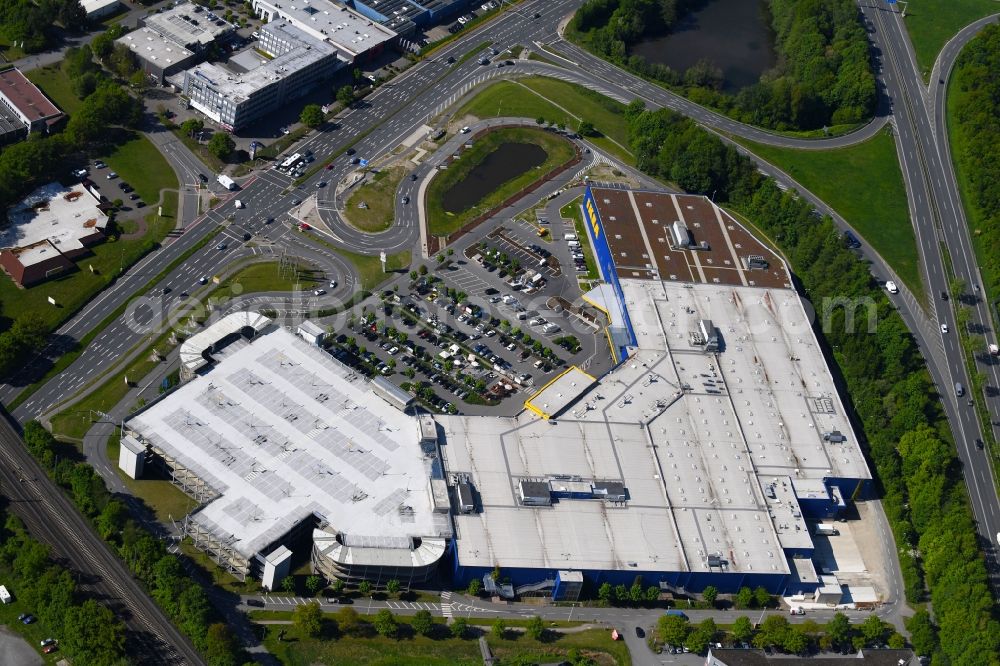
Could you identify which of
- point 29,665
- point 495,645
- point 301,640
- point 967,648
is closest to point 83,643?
point 29,665

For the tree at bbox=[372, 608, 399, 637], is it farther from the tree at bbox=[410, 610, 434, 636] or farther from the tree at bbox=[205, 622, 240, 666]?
the tree at bbox=[205, 622, 240, 666]

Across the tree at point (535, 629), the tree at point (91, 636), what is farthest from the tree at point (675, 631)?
the tree at point (91, 636)

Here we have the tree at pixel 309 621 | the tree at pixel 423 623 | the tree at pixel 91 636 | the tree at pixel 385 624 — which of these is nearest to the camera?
the tree at pixel 91 636

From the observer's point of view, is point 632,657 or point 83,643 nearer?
point 83,643

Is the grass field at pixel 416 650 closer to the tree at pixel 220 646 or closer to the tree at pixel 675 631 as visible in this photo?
the tree at pixel 675 631

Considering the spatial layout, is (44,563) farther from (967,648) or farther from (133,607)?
(967,648)

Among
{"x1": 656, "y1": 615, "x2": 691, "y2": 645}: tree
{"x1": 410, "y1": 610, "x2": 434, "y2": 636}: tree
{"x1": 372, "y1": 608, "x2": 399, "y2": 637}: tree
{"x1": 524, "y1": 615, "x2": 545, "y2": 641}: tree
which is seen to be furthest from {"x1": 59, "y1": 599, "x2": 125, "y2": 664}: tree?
{"x1": 656, "y1": 615, "x2": 691, "y2": 645}: tree
